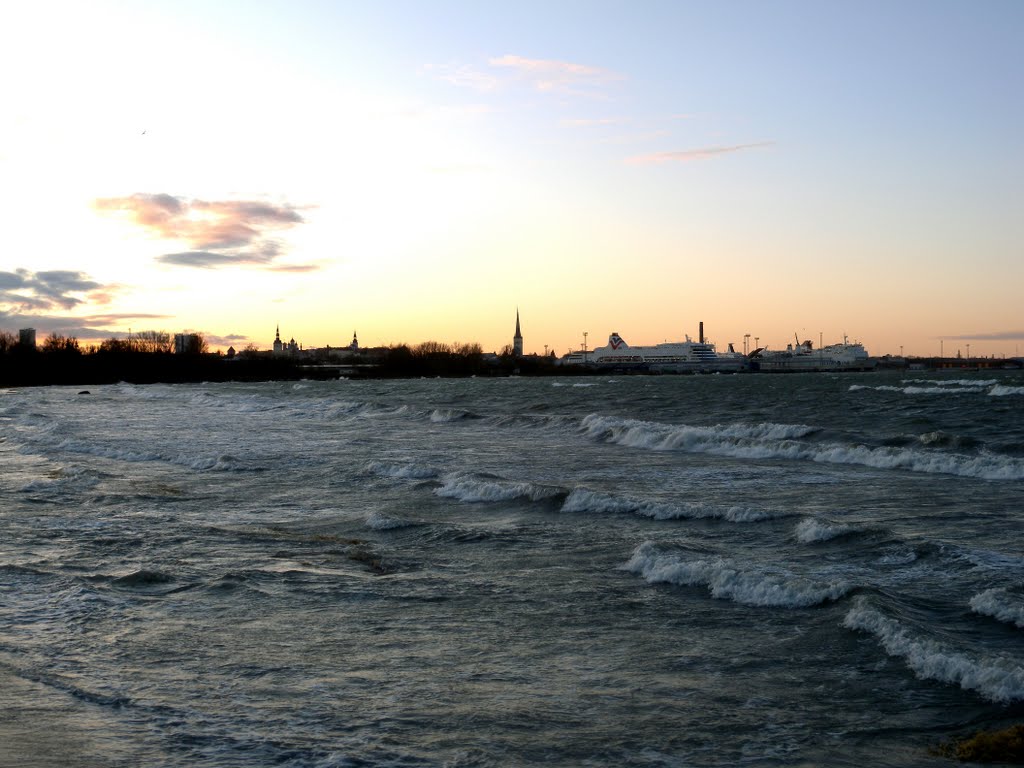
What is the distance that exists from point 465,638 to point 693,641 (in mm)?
2413

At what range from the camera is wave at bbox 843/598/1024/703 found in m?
8.55

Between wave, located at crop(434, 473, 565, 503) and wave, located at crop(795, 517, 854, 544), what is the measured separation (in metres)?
6.13

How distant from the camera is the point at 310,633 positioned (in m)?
10.5

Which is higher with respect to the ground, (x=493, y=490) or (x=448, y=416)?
(x=448, y=416)

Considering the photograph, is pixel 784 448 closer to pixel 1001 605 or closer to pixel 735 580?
pixel 735 580

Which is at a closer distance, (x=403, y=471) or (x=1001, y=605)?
(x=1001, y=605)

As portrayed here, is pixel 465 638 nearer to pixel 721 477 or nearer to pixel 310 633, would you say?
pixel 310 633

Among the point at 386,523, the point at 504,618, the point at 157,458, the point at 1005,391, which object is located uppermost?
the point at 1005,391

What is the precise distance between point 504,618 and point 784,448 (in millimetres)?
24371

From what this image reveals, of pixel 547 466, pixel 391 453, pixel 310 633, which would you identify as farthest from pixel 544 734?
pixel 391 453

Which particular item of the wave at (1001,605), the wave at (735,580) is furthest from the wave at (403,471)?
the wave at (1001,605)

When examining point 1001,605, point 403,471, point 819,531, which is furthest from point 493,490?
point 1001,605

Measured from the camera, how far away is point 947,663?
9164 millimetres

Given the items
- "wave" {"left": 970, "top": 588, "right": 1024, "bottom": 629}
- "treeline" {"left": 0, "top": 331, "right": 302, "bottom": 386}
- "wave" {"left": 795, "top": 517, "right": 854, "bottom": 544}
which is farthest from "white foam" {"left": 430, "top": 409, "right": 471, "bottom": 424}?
"treeline" {"left": 0, "top": 331, "right": 302, "bottom": 386}
